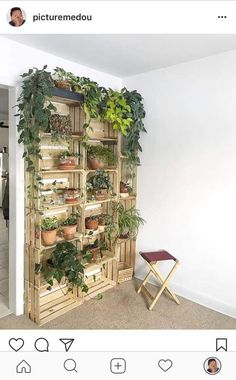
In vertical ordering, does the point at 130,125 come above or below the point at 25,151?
above

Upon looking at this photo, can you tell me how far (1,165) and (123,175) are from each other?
15.2 feet

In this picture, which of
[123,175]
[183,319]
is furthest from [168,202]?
[183,319]

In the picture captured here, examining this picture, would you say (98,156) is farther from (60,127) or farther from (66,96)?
(66,96)

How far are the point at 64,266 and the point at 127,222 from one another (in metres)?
0.88

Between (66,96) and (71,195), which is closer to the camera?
(66,96)

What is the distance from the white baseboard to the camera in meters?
2.23

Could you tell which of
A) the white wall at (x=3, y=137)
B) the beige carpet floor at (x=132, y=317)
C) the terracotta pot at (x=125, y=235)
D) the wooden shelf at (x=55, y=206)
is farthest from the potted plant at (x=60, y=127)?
the white wall at (x=3, y=137)

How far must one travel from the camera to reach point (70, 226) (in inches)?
88.8
